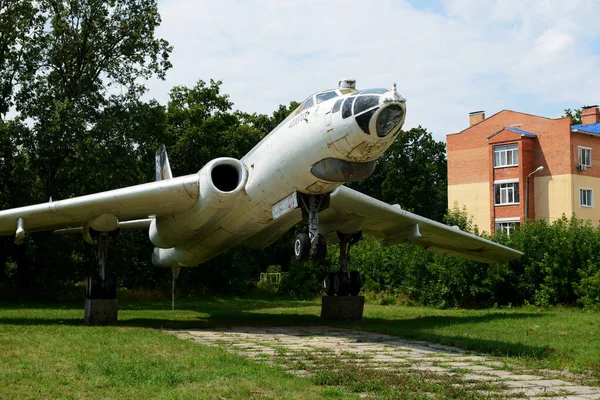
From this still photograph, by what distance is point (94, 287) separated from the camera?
14.2 m

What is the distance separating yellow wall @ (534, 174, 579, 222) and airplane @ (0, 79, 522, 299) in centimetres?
2331

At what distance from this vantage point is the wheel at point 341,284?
52.0ft

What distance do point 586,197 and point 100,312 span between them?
33.3 meters

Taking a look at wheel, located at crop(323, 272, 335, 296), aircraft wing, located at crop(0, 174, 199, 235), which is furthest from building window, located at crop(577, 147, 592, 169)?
aircraft wing, located at crop(0, 174, 199, 235)

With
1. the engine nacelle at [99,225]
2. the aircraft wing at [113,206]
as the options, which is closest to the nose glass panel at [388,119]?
the aircraft wing at [113,206]

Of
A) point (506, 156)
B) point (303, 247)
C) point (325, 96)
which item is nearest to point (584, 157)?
point (506, 156)

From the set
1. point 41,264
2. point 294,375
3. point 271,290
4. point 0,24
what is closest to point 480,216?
point 271,290

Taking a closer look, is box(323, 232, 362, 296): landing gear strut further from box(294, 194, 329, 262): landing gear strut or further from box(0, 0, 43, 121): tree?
box(0, 0, 43, 121): tree

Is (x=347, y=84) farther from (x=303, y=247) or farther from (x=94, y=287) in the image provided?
(x=94, y=287)

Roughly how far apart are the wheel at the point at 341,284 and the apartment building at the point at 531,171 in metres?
25.6

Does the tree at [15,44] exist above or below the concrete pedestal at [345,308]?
above

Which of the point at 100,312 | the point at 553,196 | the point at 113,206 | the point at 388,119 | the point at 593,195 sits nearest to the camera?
the point at 388,119

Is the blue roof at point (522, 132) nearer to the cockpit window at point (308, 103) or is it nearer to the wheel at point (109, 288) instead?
the wheel at point (109, 288)

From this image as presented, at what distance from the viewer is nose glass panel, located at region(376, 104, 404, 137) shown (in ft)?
30.8
